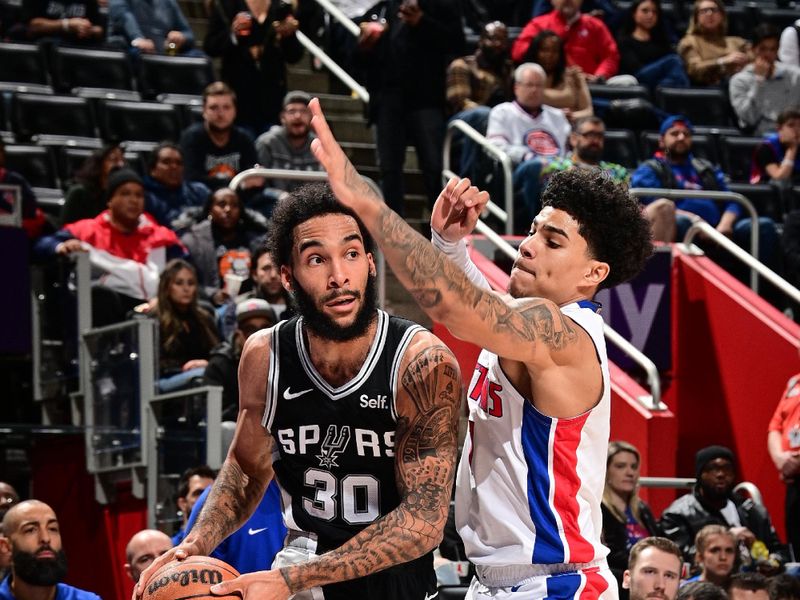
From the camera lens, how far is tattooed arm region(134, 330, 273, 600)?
4352 mm

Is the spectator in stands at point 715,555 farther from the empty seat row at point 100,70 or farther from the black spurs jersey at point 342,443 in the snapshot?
the empty seat row at point 100,70

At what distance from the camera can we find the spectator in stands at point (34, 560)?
6926 mm

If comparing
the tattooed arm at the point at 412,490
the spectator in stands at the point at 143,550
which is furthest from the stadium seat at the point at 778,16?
the tattooed arm at the point at 412,490

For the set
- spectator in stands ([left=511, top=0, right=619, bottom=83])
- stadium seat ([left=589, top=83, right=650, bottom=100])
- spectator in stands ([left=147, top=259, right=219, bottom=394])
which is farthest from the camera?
stadium seat ([left=589, top=83, right=650, bottom=100])

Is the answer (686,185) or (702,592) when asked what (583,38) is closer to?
(686,185)

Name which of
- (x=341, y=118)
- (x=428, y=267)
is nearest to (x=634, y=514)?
(x=428, y=267)

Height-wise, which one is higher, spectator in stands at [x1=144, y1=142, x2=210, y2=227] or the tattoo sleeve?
spectator in stands at [x1=144, y1=142, x2=210, y2=227]

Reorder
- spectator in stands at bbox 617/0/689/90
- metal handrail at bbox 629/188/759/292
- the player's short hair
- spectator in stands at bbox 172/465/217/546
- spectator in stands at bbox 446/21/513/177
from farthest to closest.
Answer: spectator in stands at bbox 617/0/689/90 < spectator in stands at bbox 446/21/513/177 < metal handrail at bbox 629/188/759/292 < spectator in stands at bbox 172/465/217/546 < the player's short hair

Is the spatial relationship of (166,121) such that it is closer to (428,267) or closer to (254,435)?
(254,435)

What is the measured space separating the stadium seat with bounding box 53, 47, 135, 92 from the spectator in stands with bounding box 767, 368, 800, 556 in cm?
583

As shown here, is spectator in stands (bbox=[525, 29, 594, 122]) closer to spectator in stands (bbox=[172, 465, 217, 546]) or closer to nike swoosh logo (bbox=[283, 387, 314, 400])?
spectator in stands (bbox=[172, 465, 217, 546])

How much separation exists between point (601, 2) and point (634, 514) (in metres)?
7.96

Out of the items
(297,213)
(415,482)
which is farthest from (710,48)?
(415,482)

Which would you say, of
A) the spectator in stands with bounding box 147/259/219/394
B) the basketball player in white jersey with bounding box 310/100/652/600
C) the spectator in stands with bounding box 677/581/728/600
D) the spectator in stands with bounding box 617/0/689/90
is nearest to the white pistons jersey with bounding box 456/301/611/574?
the basketball player in white jersey with bounding box 310/100/652/600
